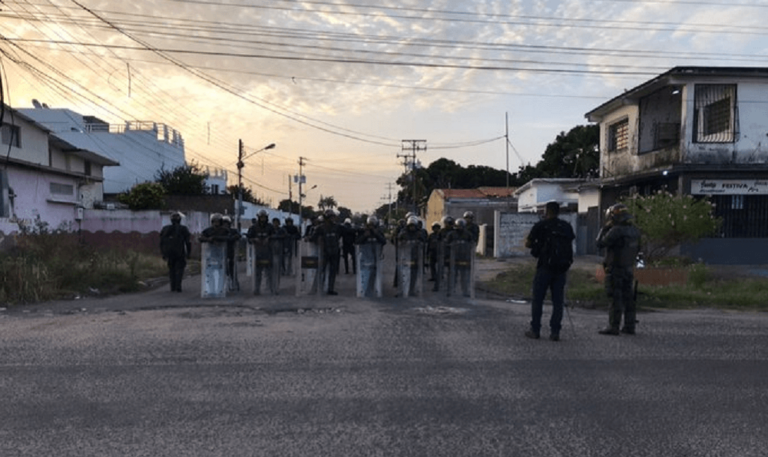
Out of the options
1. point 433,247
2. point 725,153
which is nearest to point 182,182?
point 433,247

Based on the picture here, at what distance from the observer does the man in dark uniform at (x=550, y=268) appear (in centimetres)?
800

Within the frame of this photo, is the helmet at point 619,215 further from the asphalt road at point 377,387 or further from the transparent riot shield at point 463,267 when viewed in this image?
the transparent riot shield at point 463,267

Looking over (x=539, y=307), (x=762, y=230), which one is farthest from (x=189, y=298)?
(x=762, y=230)

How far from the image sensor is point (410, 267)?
1288 cm

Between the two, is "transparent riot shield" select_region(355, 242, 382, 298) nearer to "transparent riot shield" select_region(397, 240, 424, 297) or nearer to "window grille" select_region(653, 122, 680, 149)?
"transparent riot shield" select_region(397, 240, 424, 297)

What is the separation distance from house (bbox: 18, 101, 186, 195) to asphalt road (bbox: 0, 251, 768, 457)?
147 feet

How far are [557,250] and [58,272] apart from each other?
10865 millimetres

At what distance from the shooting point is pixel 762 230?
20.6 metres

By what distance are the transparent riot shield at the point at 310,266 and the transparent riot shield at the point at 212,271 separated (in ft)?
5.24

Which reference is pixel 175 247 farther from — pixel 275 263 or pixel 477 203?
pixel 477 203

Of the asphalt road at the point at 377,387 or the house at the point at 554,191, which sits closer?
the asphalt road at the point at 377,387

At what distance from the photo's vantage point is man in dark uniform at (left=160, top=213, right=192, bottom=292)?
45.0 ft

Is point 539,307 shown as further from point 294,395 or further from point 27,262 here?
point 27,262

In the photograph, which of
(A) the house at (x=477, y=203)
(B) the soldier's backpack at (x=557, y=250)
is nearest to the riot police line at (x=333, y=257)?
(B) the soldier's backpack at (x=557, y=250)
